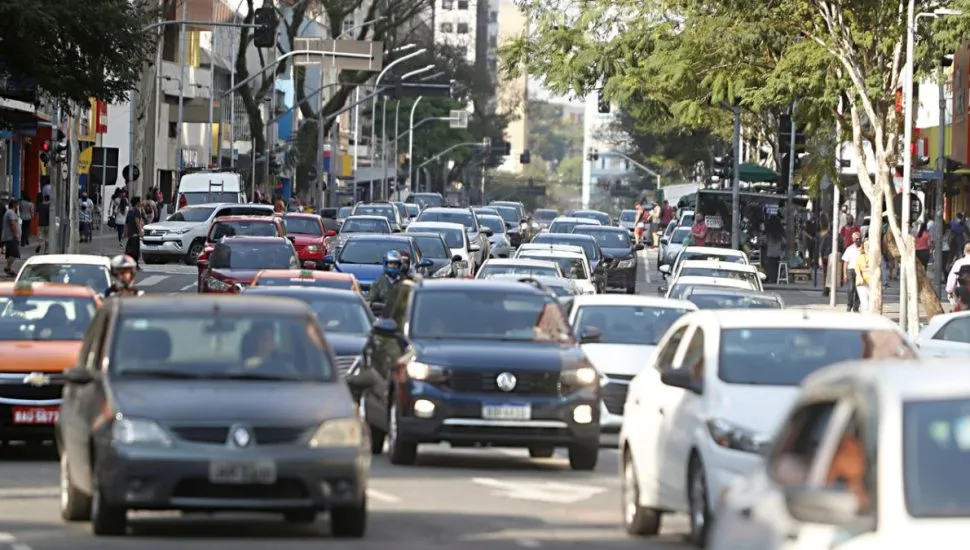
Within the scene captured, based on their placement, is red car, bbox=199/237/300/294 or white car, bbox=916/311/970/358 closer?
white car, bbox=916/311/970/358

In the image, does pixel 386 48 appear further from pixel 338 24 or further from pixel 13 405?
pixel 13 405

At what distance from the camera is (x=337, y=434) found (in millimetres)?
11836

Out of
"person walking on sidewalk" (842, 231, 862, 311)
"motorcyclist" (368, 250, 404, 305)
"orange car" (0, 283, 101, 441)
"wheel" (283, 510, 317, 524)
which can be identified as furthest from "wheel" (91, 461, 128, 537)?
"person walking on sidewalk" (842, 231, 862, 311)

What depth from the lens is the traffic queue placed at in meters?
6.84

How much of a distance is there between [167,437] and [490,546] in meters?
2.04

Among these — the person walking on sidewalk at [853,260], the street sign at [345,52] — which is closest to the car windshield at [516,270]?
the person walking on sidewalk at [853,260]

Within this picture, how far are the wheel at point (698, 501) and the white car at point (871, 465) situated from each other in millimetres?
3981

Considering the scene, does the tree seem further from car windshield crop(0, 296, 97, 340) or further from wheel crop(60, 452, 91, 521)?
wheel crop(60, 452, 91, 521)

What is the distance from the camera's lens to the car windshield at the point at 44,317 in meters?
18.4

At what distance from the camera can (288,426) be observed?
461 inches

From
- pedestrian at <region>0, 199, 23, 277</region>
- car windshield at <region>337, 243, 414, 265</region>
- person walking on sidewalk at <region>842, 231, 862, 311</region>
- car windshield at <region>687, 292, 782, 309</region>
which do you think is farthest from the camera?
pedestrian at <region>0, 199, 23, 277</region>

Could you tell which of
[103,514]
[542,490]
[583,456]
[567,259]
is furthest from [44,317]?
[567,259]

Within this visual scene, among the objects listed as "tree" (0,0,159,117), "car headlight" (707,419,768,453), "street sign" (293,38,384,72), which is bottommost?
"car headlight" (707,419,768,453)

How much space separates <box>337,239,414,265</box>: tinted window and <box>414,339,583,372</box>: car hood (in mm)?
18615
